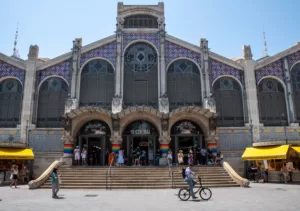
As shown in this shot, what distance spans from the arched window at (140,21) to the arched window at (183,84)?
5053 millimetres

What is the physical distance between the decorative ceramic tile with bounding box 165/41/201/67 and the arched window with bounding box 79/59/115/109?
601 centimetres

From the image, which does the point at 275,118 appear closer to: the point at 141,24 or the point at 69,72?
the point at 141,24

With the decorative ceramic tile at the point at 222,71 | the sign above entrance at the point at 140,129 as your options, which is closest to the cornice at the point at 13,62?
the sign above entrance at the point at 140,129

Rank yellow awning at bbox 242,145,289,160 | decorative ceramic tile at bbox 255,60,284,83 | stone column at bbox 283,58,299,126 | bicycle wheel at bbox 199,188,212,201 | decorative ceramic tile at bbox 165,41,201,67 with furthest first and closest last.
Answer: decorative ceramic tile at bbox 165,41,201,67 → decorative ceramic tile at bbox 255,60,284,83 → stone column at bbox 283,58,299,126 → yellow awning at bbox 242,145,289,160 → bicycle wheel at bbox 199,188,212,201

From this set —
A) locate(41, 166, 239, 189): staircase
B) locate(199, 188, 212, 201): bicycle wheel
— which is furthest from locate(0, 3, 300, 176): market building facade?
locate(199, 188, 212, 201): bicycle wheel

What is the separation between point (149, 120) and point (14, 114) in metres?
13.2

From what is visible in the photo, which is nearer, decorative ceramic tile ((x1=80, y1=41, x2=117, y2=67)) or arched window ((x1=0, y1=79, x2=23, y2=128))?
arched window ((x1=0, y1=79, x2=23, y2=128))

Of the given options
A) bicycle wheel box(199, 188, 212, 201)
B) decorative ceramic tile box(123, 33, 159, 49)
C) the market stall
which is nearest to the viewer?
bicycle wheel box(199, 188, 212, 201)

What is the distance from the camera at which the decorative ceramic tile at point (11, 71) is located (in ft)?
89.2

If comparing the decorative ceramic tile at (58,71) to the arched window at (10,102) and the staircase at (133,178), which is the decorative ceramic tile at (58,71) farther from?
the staircase at (133,178)

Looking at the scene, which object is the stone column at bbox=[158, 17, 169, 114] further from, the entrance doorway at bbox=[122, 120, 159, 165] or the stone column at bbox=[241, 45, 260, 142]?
the stone column at bbox=[241, 45, 260, 142]

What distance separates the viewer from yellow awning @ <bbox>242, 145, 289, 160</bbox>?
21.4 meters

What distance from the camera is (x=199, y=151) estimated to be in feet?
83.4

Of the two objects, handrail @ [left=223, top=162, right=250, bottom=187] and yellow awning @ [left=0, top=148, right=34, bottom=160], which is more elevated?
yellow awning @ [left=0, top=148, right=34, bottom=160]
